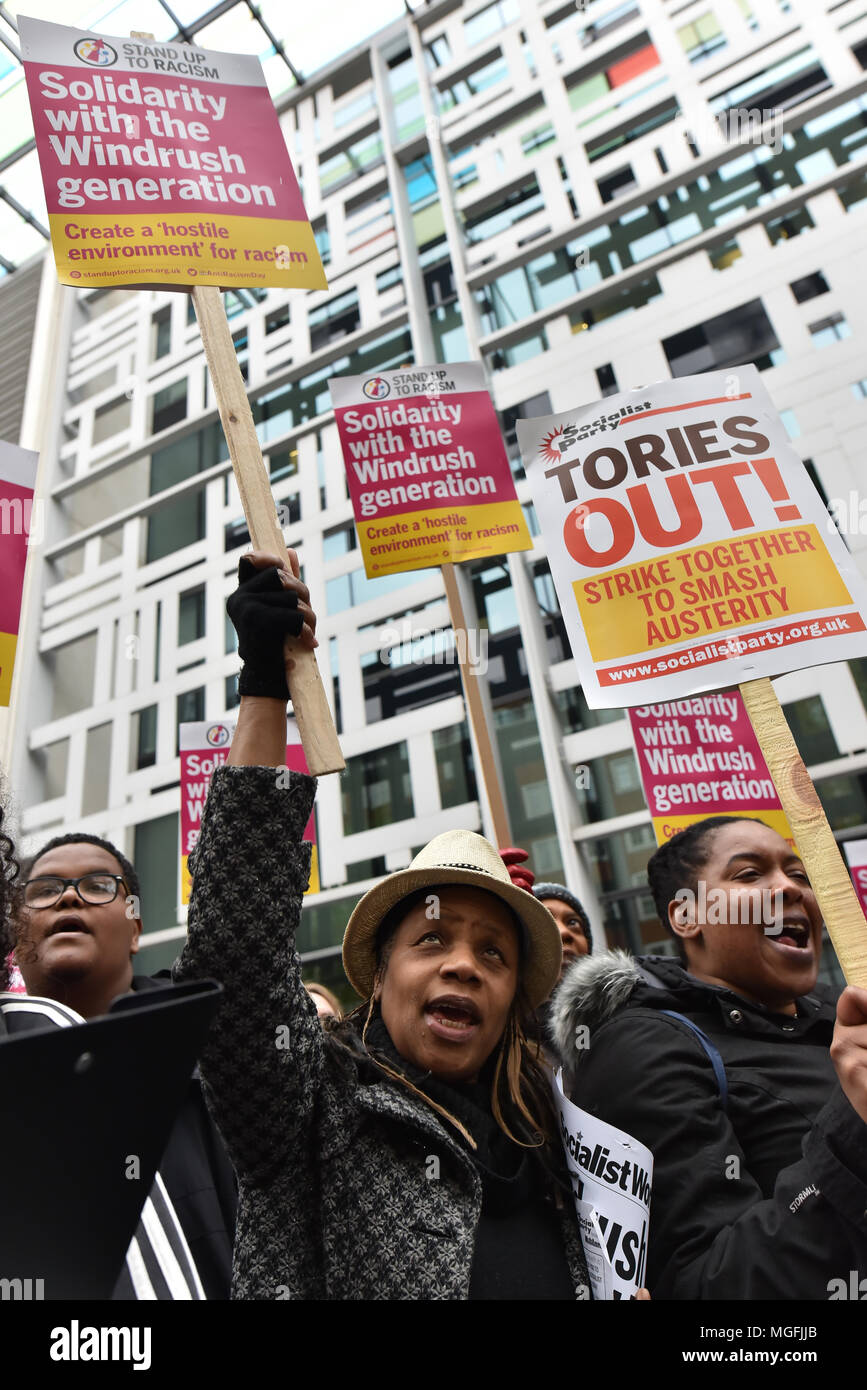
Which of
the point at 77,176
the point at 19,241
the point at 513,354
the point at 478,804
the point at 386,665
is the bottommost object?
the point at 77,176

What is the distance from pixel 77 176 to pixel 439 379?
8.53 ft

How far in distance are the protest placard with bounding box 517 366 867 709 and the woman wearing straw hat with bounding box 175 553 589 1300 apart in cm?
74

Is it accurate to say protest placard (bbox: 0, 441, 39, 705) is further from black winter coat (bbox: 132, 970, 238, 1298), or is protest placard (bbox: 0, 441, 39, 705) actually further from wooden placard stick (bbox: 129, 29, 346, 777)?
black winter coat (bbox: 132, 970, 238, 1298)

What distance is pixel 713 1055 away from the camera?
189cm

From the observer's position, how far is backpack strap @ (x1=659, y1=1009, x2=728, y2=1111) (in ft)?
6.03

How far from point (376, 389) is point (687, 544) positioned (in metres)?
2.90

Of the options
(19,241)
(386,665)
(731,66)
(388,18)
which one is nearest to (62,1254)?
(386,665)

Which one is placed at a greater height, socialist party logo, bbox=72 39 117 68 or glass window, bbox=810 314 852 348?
glass window, bbox=810 314 852 348

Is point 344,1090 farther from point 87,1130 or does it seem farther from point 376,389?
point 376,389

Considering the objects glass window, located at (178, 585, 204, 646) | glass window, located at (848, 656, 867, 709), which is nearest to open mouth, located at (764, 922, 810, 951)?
glass window, located at (848, 656, 867, 709)

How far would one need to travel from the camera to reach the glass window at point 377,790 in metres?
12.4

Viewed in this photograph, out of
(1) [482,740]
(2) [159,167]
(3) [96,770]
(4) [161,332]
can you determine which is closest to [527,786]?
(1) [482,740]

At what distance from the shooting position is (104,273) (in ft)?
8.50
